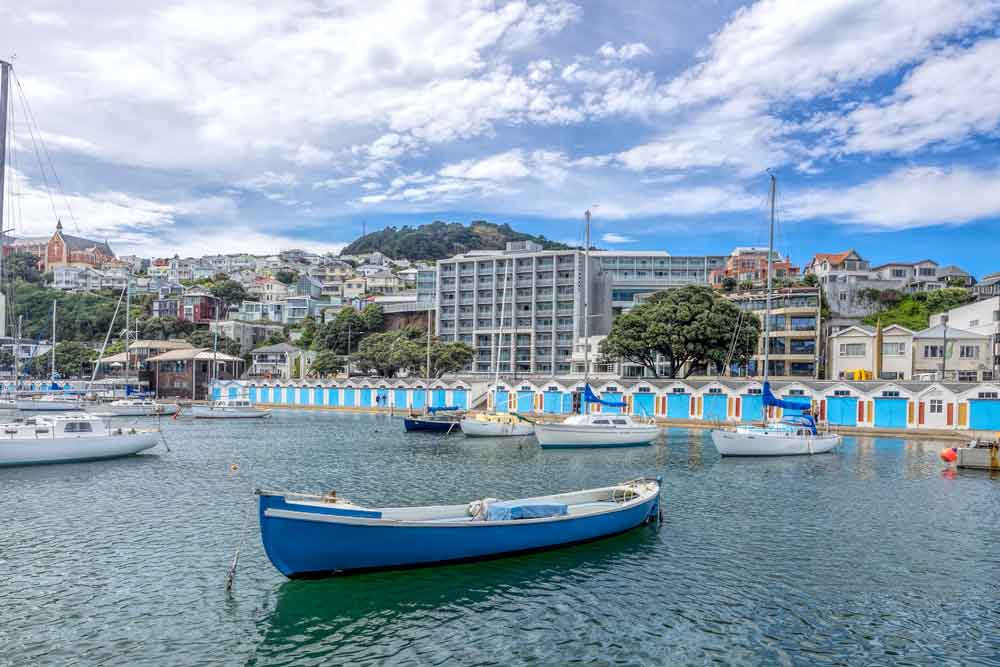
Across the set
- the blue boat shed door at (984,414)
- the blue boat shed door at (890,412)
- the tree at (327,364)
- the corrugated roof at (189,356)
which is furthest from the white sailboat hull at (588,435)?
the corrugated roof at (189,356)

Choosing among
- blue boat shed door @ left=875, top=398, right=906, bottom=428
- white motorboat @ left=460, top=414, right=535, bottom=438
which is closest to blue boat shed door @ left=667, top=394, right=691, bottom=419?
blue boat shed door @ left=875, top=398, right=906, bottom=428

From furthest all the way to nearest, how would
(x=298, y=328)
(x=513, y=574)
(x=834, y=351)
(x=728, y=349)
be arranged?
1. (x=298, y=328)
2. (x=834, y=351)
3. (x=728, y=349)
4. (x=513, y=574)

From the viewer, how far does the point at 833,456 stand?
47.1 metres

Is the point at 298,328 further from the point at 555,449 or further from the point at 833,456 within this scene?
the point at 833,456

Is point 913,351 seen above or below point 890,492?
above

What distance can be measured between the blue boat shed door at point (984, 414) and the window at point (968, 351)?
83.0 feet

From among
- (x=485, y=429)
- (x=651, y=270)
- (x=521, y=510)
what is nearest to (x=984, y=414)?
(x=485, y=429)

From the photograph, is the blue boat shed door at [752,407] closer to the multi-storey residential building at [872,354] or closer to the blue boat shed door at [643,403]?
the blue boat shed door at [643,403]

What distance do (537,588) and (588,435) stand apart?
106 ft

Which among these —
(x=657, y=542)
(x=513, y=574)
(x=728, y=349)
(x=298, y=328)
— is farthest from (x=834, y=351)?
(x=298, y=328)

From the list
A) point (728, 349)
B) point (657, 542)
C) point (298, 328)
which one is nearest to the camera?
point (657, 542)

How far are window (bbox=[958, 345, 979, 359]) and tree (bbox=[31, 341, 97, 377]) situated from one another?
482ft

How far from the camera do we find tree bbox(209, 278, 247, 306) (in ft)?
620

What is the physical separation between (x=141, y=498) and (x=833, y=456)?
4298 centimetres
